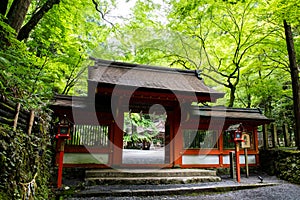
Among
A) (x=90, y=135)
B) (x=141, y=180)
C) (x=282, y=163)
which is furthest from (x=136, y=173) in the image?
(x=282, y=163)

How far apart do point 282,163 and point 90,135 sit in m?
7.36

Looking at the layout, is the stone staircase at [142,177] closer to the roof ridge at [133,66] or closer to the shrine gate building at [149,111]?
the shrine gate building at [149,111]

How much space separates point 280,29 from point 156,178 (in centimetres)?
826

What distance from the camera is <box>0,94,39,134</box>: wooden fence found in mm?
2773

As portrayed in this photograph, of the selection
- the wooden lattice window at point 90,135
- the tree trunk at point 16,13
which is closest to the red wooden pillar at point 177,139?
the wooden lattice window at point 90,135

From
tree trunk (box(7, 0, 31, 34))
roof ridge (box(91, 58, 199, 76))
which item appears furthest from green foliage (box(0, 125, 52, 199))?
roof ridge (box(91, 58, 199, 76))

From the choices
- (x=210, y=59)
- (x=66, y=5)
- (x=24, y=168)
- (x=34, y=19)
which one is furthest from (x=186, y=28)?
(x=24, y=168)

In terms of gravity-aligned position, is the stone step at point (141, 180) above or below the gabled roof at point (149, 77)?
below

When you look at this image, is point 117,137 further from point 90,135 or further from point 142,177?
point 142,177

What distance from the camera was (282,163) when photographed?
812cm

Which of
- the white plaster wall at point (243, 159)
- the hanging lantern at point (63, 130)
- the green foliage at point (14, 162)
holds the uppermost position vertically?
the hanging lantern at point (63, 130)

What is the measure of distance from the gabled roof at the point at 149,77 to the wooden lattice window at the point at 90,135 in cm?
196

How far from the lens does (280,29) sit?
9219mm

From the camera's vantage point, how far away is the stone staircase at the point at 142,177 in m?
6.05
